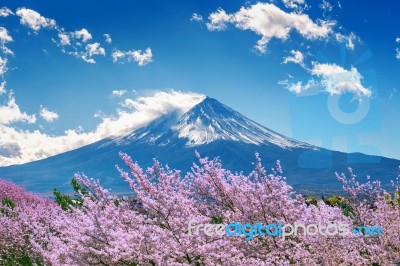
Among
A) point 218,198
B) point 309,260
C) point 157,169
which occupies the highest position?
point 157,169

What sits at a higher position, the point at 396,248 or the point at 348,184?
the point at 348,184

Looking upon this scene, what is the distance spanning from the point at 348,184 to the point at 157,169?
543cm

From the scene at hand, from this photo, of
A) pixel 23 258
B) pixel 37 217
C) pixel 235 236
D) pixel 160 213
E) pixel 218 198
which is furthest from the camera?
pixel 37 217

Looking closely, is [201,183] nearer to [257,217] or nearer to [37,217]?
[257,217]

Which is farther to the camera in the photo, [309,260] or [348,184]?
[348,184]

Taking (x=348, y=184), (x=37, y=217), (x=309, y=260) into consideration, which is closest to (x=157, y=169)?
(x=309, y=260)

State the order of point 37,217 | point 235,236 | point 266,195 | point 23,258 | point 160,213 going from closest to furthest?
point 160,213 → point 235,236 → point 266,195 → point 23,258 → point 37,217

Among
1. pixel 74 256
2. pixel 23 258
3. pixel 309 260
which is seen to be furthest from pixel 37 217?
pixel 309 260

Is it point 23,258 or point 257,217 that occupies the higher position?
point 257,217

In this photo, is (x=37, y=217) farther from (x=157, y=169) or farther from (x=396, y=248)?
(x=396, y=248)

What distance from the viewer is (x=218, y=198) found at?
9.96 m

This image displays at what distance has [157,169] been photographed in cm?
728

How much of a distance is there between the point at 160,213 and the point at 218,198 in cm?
350

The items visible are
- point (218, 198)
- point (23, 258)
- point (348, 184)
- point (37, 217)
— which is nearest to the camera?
point (218, 198)
